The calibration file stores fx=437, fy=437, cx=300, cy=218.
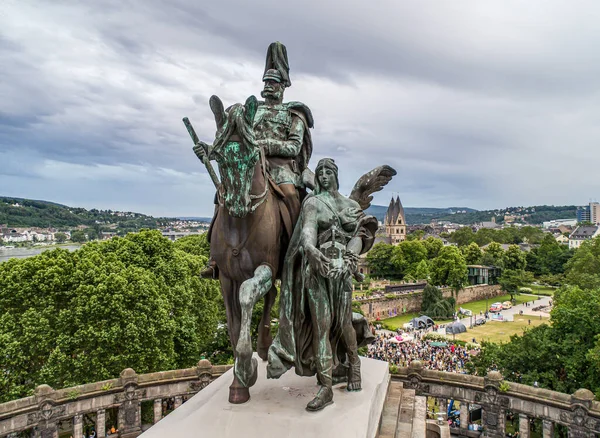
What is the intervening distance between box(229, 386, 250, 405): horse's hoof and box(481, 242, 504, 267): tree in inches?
3223

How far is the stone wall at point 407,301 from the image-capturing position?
55.6 meters

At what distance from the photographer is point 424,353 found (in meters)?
35.0

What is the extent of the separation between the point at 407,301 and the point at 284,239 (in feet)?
185

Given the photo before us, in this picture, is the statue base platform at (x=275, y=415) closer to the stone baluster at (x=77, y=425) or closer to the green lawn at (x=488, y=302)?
the stone baluster at (x=77, y=425)

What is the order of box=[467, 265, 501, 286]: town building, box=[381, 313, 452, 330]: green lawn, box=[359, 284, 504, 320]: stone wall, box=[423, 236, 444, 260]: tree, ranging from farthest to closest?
1. box=[423, 236, 444, 260]: tree
2. box=[467, 265, 501, 286]: town building
3. box=[359, 284, 504, 320]: stone wall
4. box=[381, 313, 452, 330]: green lawn

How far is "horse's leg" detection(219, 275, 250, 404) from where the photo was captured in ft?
22.3

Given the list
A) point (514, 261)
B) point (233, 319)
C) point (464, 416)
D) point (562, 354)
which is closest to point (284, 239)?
point (233, 319)

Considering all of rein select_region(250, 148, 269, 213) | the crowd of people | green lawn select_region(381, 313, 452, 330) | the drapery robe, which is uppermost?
rein select_region(250, 148, 269, 213)

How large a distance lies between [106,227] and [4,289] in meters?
161

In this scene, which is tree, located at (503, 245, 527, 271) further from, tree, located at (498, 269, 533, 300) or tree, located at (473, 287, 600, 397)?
tree, located at (473, 287, 600, 397)

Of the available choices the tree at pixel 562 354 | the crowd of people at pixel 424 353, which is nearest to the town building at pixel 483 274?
the crowd of people at pixel 424 353

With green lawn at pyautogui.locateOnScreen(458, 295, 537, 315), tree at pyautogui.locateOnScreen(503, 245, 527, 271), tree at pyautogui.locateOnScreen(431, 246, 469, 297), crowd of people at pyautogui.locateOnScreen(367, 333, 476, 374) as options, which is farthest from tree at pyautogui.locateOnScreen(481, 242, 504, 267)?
crowd of people at pyautogui.locateOnScreen(367, 333, 476, 374)

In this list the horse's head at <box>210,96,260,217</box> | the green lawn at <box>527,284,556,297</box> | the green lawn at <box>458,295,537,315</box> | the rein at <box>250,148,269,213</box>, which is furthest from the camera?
the green lawn at <box>527,284,556,297</box>

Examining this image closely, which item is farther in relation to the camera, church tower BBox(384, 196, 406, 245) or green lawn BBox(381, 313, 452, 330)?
church tower BBox(384, 196, 406, 245)
